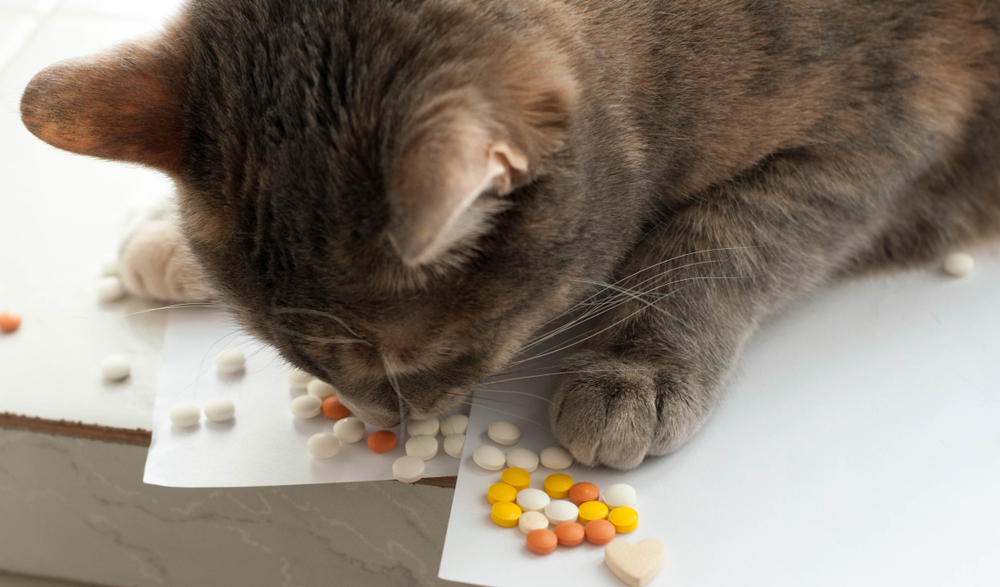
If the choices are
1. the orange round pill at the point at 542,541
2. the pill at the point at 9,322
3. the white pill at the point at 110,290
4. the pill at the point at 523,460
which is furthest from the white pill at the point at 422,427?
the pill at the point at 9,322

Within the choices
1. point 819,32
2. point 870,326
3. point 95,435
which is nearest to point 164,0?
point 95,435

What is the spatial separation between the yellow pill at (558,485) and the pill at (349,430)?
0.26 m

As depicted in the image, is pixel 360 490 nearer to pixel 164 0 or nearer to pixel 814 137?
pixel 814 137

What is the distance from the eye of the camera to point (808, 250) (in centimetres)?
114

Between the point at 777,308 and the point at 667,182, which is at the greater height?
the point at 667,182

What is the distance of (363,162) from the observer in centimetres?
74

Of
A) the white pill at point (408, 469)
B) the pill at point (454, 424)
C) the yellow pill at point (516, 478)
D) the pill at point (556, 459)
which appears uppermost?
the yellow pill at point (516, 478)

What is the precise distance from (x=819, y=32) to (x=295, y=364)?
0.76 m

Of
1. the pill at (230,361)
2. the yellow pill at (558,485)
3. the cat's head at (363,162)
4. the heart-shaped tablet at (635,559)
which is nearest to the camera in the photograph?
the cat's head at (363,162)

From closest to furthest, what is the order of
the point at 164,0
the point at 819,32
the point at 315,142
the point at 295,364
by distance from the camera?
the point at 315,142
the point at 295,364
the point at 819,32
the point at 164,0

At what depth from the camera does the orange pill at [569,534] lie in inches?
35.1

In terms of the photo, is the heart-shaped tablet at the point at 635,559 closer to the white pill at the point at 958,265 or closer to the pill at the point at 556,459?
the pill at the point at 556,459

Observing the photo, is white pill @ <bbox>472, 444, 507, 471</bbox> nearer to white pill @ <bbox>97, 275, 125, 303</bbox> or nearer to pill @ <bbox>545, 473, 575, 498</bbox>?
pill @ <bbox>545, 473, 575, 498</bbox>

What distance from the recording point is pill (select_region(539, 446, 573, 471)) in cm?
99
